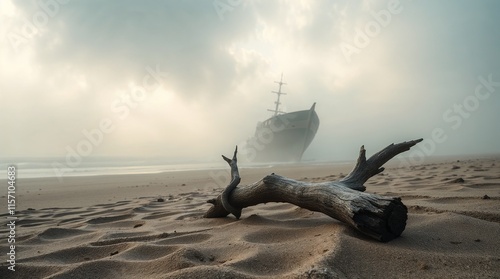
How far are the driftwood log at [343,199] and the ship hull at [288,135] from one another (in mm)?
42472

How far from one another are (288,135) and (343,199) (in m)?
46.3

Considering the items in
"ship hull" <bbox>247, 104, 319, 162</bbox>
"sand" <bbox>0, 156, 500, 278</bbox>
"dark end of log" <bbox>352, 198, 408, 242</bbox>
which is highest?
"ship hull" <bbox>247, 104, 319, 162</bbox>

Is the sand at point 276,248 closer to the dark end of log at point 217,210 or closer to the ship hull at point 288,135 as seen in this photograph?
the dark end of log at point 217,210

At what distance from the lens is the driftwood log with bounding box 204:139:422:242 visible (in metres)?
1.94

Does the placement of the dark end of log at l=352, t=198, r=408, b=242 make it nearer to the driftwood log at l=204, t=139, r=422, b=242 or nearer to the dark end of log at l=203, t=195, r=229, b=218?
the driftwood log at l=204, t=139, r=422, b=242

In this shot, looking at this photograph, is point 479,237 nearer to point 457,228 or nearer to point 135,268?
point 457,228

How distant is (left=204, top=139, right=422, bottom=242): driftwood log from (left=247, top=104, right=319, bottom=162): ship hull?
42472 mm

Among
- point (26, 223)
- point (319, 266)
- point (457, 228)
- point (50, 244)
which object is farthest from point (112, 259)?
point (26, 223)

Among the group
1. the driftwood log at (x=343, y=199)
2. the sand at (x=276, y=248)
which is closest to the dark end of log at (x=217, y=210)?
the driftwood log at (x=343, y=199)

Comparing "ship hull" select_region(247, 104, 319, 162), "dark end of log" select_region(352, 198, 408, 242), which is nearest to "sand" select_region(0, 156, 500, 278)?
"dark end of log" select_region(352, 198, 408, 242)

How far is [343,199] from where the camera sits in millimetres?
2174

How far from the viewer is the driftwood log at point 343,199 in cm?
194

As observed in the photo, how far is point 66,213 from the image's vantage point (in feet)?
15.5

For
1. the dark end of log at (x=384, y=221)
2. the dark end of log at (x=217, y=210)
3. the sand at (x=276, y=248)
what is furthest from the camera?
the dark end of log at (x=217, y=210)
